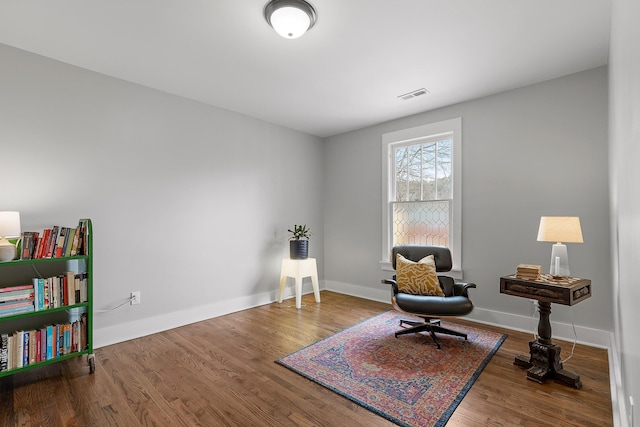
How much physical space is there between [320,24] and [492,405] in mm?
2896

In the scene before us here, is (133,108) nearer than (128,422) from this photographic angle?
No

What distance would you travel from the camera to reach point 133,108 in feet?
10.5

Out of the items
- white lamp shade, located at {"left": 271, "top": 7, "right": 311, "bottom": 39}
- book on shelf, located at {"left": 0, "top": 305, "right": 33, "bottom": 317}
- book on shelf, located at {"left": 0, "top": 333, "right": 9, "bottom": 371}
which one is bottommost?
book on shelf, located at {"left": 0, "top": 333, "right": 9, "bottom": 371}

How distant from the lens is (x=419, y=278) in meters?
3.21

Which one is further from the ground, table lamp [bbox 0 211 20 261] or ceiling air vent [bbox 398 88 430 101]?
ceiling air vent [bbox 398 88 430 101]

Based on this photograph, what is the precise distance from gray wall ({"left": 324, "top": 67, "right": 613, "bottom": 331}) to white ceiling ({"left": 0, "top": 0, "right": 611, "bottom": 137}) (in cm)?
26

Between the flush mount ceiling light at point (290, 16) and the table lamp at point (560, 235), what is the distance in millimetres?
2471

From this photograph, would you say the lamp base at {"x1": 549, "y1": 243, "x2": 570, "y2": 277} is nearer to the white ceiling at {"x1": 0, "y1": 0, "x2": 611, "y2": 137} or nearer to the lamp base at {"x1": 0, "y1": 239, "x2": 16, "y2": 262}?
the white ceiling at {"x1": 0, "y1": 0, "x2": 611, "y2": 137}

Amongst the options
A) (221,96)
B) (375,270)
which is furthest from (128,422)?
(375,270)

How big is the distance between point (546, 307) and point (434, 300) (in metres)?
0.86

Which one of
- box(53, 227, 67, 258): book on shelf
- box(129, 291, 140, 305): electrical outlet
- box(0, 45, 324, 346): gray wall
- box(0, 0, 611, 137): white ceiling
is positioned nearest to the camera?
box(0, 0, 611, 137): white ceiling

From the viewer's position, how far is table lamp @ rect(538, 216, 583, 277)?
8.07ft

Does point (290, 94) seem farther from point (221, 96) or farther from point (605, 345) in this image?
point (605, 345)

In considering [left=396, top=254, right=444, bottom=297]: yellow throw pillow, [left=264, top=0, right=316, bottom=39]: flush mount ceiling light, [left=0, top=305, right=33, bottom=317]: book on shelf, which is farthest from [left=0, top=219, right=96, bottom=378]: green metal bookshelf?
[left=396, top=254, right=444, bottom=297]: yellow throw pillow
